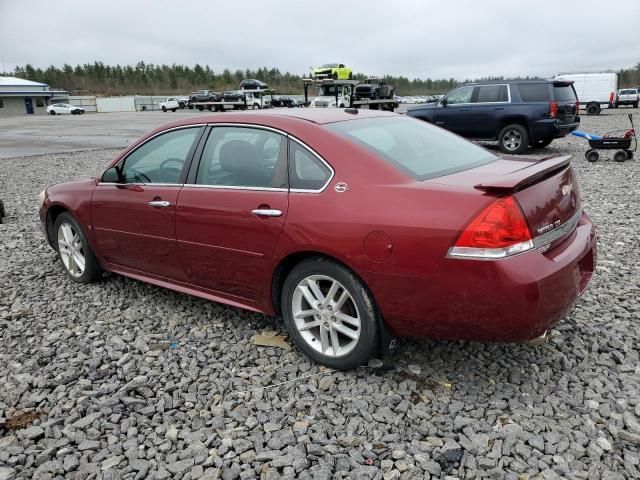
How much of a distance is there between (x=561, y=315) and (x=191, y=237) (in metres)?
2.35

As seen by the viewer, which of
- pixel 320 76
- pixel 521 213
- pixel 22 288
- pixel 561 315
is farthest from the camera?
pixel 320 76

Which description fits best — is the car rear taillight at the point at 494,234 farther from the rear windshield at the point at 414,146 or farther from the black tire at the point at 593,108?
the black tire at the point at 593,108

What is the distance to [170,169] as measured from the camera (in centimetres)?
399

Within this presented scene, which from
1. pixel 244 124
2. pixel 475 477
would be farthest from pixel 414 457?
pixel 244 124

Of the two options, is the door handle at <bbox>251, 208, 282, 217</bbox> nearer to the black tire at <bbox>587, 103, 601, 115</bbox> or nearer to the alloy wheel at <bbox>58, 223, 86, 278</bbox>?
the alloy wheel at <bbox>58, 223, 86, 278</bbox>

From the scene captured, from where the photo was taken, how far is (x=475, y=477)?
239 cm

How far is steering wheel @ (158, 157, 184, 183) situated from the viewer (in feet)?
12.8

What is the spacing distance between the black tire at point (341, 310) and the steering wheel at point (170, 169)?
1.25 meters

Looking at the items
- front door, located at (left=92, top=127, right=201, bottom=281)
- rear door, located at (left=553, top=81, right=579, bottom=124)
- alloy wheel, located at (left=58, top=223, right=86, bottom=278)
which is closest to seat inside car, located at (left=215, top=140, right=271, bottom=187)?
front door, located at (left=92, top=127, right=201, bottom=281)

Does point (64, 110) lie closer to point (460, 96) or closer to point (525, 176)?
point (460, 96)

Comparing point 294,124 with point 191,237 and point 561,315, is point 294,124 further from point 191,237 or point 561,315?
point 561,315

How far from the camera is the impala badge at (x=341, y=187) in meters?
3.00

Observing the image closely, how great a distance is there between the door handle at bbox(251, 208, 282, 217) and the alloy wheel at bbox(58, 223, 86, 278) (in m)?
2.32

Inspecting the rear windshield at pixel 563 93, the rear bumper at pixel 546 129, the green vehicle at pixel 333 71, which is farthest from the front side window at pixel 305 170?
the green vehicle at pixel 333 71
